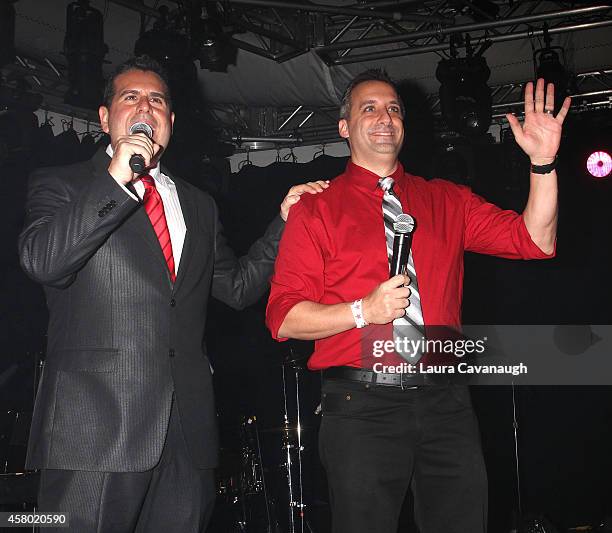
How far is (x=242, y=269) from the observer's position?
8.60 ft

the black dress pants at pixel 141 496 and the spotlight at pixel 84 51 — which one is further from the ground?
the spotlight at pixel 84 51

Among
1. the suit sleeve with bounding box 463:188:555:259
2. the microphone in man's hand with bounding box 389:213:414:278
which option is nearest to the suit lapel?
the microphone in man's hand with bounding box 389:213:414:278

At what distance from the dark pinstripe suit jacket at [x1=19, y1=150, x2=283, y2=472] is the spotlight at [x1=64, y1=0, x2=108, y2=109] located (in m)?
3.40

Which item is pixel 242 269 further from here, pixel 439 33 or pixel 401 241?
pixel 439 33

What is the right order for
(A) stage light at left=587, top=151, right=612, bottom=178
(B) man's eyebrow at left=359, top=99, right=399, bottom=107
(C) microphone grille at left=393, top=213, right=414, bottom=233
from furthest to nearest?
1. (A) stage light at left=587, top=151, right=612, bottom=178
2. (B) man's eyebrow at left=359, top=99, right=399, bottom=107
3. (C) microphone grille at left=393, top=213, right=414, bottom=233

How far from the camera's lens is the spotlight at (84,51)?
17.1 ft

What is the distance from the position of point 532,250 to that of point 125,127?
1415 mm

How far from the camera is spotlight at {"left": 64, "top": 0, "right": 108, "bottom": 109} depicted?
521 centimetres

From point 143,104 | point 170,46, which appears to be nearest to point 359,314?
point 143,104

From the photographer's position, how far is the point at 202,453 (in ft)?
6.81

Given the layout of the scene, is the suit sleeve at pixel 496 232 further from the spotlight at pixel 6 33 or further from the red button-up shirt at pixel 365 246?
the spotlight at pixel 6 33

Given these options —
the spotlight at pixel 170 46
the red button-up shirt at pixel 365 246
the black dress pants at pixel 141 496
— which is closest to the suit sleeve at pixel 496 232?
the red button-up shirt at pixel 365 246

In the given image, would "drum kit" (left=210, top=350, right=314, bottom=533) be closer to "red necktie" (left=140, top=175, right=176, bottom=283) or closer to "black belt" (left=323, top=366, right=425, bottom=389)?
"black belt" (left=323, top=366, right=425, bottom=389)

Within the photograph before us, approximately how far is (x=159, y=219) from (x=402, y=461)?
1.04 m
